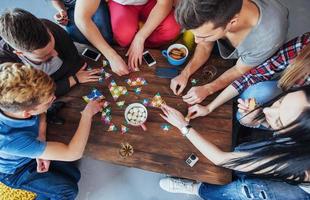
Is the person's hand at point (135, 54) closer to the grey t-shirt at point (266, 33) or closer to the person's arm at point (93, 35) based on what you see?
the person's arm at point (93, 35)

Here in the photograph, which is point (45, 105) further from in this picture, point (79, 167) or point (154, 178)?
point (154, 178)

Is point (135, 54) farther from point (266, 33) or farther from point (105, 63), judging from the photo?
point (266, 33)

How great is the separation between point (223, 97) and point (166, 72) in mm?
390

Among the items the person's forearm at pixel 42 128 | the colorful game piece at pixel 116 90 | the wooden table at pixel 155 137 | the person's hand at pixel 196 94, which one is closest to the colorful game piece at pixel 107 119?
the wooden table at pixel 155 137

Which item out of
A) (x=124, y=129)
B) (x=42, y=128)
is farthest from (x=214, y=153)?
(x=42, y=128)

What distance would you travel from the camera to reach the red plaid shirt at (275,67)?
1670 mm

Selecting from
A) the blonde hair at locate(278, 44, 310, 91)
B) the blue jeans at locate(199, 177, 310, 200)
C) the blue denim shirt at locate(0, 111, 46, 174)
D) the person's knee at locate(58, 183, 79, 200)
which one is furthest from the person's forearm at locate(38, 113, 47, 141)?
the blonde hair at locate(278, 44, 310, 91)

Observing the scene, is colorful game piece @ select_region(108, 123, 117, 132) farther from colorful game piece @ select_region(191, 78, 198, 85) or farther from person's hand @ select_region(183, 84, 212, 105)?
colorful game piece @ select_region(191, 78, 198, 85)

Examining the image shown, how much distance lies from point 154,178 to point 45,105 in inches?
41.5

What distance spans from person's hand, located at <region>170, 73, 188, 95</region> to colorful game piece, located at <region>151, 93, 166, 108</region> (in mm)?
94

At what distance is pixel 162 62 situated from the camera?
1.93 meters

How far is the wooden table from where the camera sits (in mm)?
1645

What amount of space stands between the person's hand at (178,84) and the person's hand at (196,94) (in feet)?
0.16

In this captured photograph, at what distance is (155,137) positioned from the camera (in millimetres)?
1712
